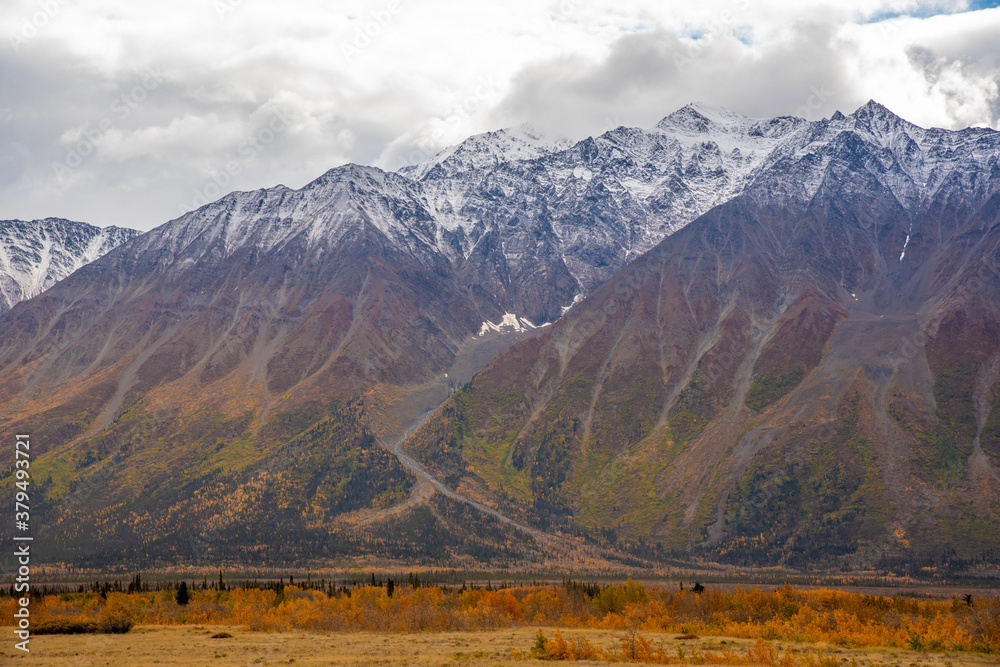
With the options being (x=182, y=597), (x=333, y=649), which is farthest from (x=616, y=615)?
(x=182, y=597)

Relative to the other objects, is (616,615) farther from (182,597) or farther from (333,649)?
(182,597)

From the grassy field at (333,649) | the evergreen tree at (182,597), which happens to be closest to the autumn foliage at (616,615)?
the evergreen tree at (182,597)

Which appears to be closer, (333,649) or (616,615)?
(333,649)

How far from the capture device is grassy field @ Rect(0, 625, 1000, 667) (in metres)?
61.1

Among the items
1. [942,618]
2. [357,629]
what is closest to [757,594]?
[942,618]

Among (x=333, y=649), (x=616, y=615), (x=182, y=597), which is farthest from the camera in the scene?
(x=182, y=597)

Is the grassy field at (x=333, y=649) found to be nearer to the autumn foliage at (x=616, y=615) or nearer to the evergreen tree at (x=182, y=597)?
the autumn foliage at (x=616, y=615)

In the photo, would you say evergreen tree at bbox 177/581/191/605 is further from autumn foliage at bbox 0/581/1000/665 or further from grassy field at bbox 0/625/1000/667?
grassy field at bbox 0/625/1000/667

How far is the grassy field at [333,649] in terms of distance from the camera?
200ft

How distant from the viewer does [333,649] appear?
69562 millimetres

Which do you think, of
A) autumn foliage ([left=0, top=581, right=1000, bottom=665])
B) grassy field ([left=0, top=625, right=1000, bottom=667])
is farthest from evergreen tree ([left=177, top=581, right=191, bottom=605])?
grassy field ([left=0, top=625, right=1000, bottom=667])

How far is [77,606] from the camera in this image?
357 feet

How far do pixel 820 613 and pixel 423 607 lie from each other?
4904cm

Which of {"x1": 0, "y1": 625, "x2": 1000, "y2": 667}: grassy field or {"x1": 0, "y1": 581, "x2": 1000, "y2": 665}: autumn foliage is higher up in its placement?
{"x1": 0, "y1": 625, "x2": 1000, "y2": 667}: grassy field
